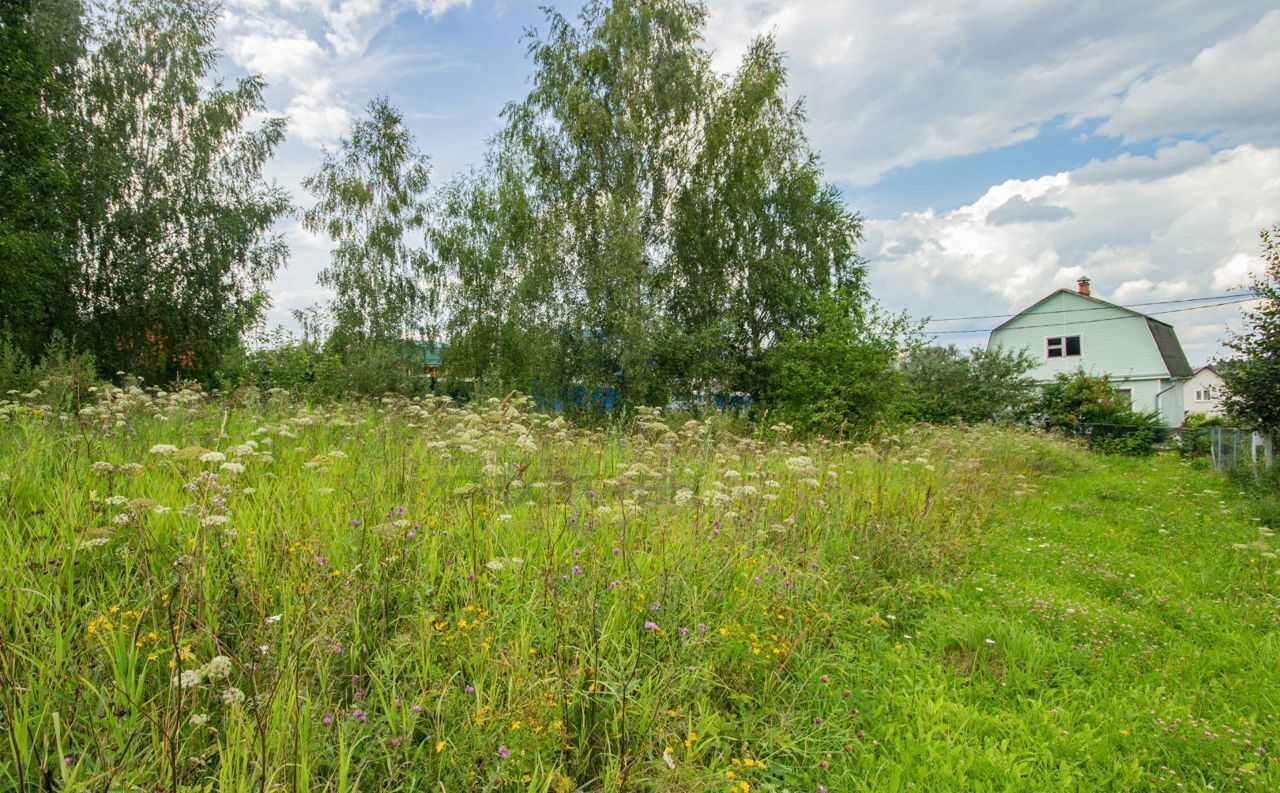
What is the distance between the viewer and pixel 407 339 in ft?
70.4

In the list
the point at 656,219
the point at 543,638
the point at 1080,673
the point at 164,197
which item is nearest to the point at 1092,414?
the point at 656,219

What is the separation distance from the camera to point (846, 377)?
1341 cm

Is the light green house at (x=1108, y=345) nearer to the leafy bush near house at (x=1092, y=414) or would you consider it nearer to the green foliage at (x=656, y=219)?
the leafy bush near house at (x=1092, y=414)

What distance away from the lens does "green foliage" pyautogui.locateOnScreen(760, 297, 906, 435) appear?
13.1m

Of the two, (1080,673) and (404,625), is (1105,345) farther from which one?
(404,625)

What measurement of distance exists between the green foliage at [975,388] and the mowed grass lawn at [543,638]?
17851 millimetres

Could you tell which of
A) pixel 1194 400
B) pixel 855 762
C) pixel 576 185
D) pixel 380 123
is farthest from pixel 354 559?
pixel 1194 400

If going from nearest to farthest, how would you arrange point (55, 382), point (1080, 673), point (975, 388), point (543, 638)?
point (543, 638) < point (1080, 673) < point (55, 382) < point (975, 388)

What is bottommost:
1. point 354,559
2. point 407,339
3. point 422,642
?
point 422,642

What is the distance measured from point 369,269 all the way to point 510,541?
20339 mm

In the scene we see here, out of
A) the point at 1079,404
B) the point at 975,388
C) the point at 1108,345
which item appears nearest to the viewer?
the point at 1079,404

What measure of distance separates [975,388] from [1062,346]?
1206 cm

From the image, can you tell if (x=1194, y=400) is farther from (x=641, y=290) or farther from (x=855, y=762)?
(x=855, y=762)

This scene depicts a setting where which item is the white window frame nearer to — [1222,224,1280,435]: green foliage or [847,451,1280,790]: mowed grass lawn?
[1222,224,1280,435]: green foliage
